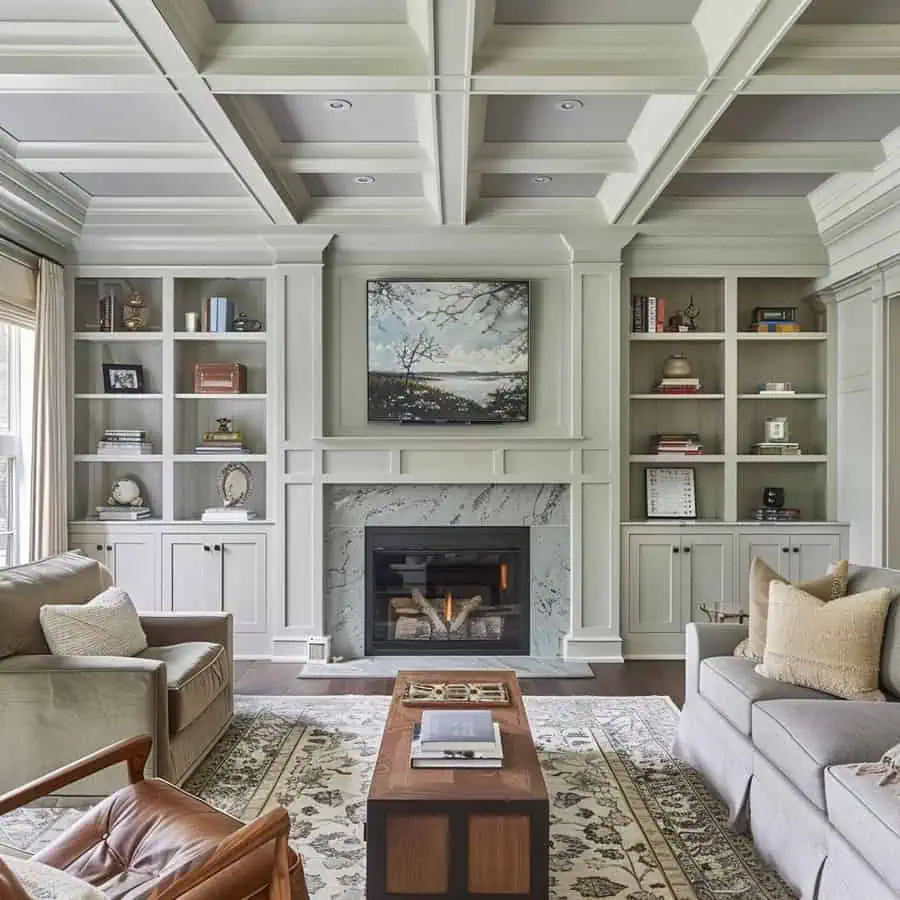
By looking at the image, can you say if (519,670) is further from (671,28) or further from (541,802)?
(671,28)

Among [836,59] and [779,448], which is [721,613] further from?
[836,59]

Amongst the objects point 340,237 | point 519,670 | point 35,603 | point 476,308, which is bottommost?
point 519,670

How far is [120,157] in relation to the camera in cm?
424

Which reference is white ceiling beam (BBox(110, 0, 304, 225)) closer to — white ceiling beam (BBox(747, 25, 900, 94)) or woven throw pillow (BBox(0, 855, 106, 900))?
white ceiling beam (BBox(747, 25, 900, 94))

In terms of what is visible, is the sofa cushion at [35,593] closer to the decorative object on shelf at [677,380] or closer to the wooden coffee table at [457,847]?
the wooden coffee table at [457,847]

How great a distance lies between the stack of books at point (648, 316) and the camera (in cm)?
550

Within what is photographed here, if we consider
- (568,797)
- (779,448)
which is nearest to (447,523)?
(779,448)

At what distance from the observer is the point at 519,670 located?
5.12 m

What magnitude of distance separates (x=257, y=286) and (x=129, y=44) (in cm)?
276

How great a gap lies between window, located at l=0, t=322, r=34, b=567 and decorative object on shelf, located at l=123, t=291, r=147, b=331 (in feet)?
2.08

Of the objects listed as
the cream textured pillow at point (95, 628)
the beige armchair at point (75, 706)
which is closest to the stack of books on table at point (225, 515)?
the cream textured pillow at point (95, 628)

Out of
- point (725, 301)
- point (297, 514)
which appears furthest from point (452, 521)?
point (725, 301)

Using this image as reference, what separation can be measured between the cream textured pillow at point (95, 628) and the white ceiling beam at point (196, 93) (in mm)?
2037

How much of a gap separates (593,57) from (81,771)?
9.31ft
